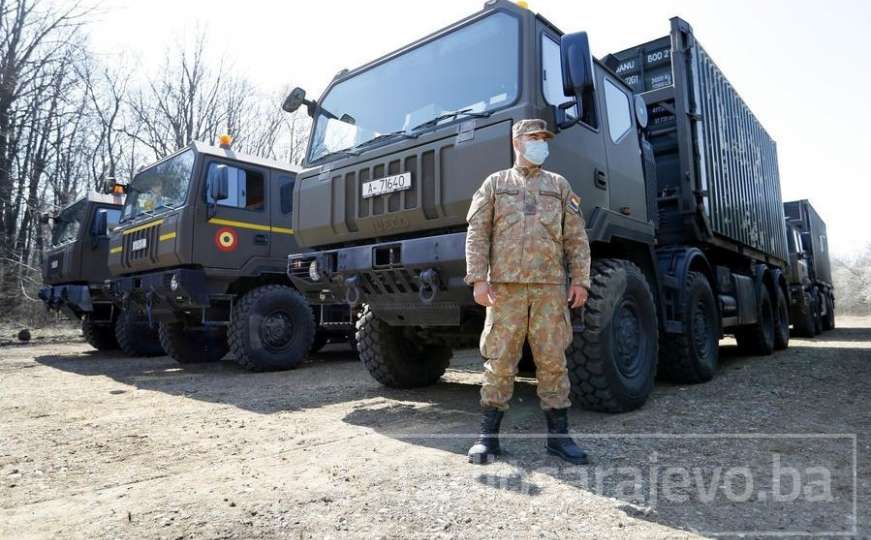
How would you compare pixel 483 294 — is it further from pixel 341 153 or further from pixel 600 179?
pixel 341 153

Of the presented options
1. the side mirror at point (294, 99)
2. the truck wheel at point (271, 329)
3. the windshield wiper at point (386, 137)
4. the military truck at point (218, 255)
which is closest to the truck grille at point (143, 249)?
the military truck at point (218, 255)

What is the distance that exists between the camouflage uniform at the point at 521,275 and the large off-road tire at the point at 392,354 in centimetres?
187

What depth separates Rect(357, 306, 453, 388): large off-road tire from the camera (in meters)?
4.57

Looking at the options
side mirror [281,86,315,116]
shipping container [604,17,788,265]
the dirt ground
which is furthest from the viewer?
shipping container [604,17,788,265]

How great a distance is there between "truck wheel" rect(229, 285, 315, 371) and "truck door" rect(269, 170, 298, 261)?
0.52m

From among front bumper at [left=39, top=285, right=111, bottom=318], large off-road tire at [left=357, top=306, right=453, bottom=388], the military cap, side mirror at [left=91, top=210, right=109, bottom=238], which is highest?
side mirror at [left=91, top=210, right=109, bottom=238]

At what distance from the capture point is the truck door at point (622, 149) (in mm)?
4055

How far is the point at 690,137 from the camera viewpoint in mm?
5453

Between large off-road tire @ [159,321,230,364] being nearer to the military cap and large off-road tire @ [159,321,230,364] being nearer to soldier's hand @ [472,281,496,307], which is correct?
soldier's hand @ [472,281,496,307]

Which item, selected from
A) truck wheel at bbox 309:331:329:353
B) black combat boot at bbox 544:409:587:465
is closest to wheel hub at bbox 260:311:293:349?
truck wheel at bbox 309:331:329:353

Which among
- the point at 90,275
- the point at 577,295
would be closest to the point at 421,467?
the point at 577,295

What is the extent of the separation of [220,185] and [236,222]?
1.85 feet

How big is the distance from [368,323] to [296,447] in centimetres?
163

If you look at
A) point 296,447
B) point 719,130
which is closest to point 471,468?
point 296,447
